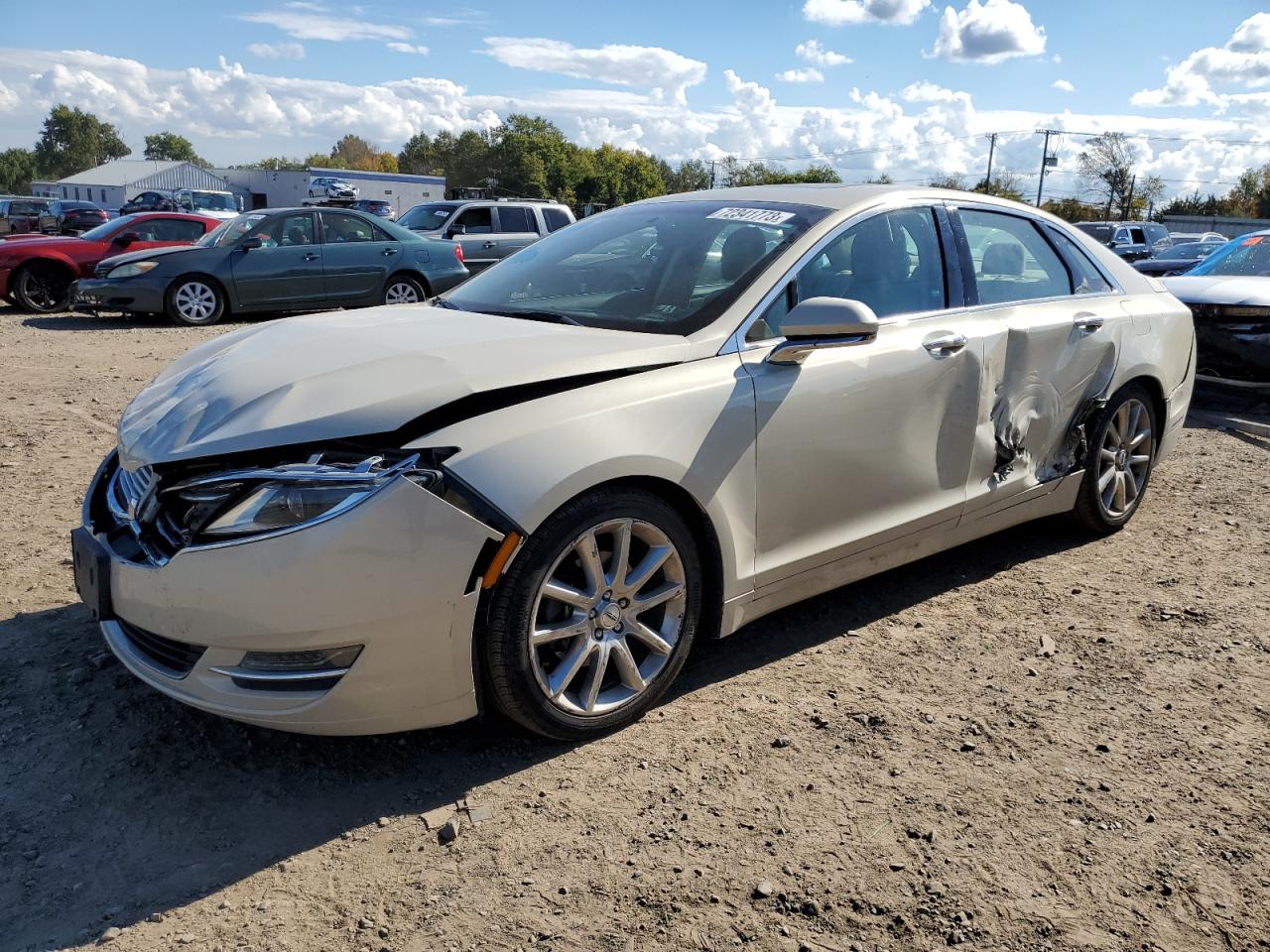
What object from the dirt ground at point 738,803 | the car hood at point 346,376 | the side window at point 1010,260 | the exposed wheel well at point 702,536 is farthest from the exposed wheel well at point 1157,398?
the car hood at point 346,376

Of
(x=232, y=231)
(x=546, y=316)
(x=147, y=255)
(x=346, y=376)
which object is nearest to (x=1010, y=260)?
(x=546, y=316)

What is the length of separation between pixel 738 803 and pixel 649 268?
1.95m

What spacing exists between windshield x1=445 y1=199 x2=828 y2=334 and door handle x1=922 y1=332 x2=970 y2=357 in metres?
0.64

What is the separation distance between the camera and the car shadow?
94.5 inches

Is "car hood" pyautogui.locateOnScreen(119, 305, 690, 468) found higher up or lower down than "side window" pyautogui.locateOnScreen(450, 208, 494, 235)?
lower down

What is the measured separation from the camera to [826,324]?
3127 millimetres

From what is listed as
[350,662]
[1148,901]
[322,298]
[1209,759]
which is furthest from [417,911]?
[322,298]

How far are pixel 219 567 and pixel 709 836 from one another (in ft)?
4.74

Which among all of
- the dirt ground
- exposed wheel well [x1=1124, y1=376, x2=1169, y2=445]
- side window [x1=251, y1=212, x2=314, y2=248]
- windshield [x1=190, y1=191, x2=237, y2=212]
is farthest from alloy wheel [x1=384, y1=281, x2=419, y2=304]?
windshield [x1=190, y1=191, x2=237, y2=212]

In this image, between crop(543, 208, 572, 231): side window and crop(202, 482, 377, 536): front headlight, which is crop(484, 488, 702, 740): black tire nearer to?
crop(202, 482, 377, 536): front headlight

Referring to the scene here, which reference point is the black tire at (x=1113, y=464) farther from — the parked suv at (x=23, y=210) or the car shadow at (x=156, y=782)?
the parked suv at (x=23, y=210)

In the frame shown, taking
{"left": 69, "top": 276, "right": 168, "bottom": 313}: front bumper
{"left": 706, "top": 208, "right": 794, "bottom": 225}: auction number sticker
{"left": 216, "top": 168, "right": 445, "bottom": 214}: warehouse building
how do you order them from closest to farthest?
1. {"left": 706, "top": 208, "right": 794, "bottom": 225}: auction number sticker
2. {"left": 69, "top": 276, "right": 168, "bottom": 313}: front bumper
3. {"left": 216, "top": 168, "right": 445, "bottom": 214}: warehouse building

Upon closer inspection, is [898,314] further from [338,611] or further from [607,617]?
[338,611]

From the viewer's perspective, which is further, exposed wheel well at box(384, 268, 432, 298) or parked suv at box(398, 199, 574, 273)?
parked suv at box(398, 199, 574, 273)
